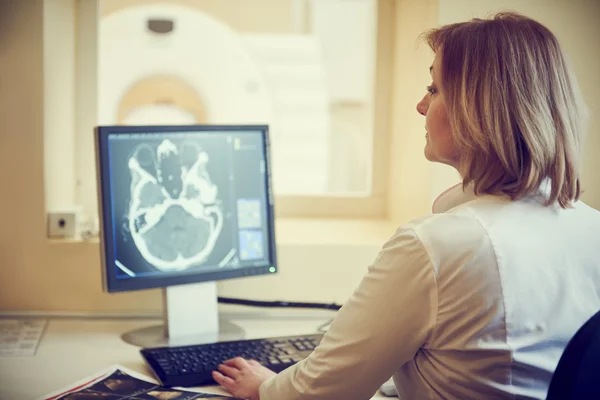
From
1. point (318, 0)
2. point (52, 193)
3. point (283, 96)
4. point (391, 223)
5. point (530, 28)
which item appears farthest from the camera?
point (318, 0)

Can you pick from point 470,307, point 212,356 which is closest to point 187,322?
point 212,356

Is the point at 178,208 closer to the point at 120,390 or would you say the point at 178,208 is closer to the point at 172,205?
the point at 172,205

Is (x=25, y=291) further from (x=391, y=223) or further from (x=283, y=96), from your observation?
(x=283, y=96)

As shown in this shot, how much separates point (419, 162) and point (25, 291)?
102 cm

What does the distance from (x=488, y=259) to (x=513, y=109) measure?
8.9 inches

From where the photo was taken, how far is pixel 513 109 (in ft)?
3.72

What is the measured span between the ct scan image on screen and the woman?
1.89 ft

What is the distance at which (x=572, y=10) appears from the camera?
6.16ft

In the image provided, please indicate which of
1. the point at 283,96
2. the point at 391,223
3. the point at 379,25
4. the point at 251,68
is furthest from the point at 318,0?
the point at 391,223

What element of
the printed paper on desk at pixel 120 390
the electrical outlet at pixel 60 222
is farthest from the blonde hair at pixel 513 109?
the electrical outlet at pixel 60 222

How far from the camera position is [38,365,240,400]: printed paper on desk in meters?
1.35

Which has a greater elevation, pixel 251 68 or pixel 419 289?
pixel 251 68

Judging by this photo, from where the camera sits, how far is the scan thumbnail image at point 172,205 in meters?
1.66

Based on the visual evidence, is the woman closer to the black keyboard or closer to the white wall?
the black keyboard
